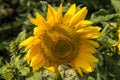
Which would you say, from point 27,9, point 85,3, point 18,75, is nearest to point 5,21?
point 27,9

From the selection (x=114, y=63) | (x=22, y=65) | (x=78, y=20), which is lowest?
(x=114, y=63)

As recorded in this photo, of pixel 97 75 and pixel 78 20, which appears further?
pixel 97 75

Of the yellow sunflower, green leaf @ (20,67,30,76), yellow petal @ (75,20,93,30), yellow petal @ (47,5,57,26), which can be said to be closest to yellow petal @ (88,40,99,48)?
the yellow sunflower

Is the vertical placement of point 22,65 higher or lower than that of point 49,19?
lower

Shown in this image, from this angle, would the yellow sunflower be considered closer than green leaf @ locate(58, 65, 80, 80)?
Yes

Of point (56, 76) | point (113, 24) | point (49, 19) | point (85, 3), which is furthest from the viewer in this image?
point (85, 3)

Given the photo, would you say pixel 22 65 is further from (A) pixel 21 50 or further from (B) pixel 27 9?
(B) pixel 27 9

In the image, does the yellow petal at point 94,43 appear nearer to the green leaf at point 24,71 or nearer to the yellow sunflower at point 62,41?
the yellow sunflower at point 62,41

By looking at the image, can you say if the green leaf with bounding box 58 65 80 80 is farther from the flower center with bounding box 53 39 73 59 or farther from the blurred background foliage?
the flower center with bounding box 53 39 73 59
